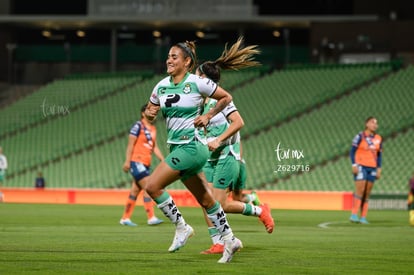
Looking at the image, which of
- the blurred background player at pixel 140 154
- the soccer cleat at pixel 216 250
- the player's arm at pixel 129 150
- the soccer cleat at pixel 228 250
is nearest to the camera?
the soccer cleat at pixel 228 250

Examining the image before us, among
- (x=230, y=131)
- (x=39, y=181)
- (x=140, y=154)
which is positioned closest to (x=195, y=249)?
(x=230, y=131)

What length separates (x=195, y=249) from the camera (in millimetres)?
13688

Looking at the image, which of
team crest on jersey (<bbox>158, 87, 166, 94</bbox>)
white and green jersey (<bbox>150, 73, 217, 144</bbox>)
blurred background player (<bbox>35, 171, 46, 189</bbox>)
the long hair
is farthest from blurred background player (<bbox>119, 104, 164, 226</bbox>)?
blurred background player (<bbox>35, 171, 46, 189</bbox>)

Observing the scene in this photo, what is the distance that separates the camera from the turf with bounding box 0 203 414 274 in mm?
10750

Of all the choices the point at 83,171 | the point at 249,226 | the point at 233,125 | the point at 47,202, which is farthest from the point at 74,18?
the point at 233,125

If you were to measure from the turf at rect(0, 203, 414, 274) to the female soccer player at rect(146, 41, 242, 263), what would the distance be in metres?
0.63

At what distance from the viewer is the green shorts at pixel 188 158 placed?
37.8 feet

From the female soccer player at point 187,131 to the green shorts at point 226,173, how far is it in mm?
2353

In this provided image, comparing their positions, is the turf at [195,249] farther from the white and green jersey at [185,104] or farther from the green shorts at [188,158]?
the white and green jersey at [185,104]

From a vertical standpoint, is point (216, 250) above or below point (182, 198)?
above

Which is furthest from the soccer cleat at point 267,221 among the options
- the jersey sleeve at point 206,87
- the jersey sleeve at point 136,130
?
the jersey sleeve at point 136,130

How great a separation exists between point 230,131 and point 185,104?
0.62 metres

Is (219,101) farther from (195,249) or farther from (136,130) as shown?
(136,130)

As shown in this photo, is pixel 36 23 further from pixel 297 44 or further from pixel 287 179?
pixel 287 179
